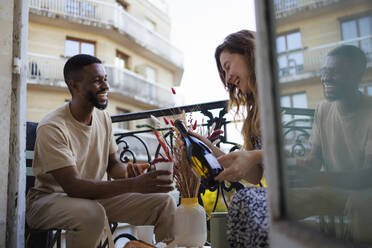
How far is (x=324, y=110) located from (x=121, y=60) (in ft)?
48.3

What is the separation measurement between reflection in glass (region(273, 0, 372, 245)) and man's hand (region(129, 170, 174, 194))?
3.10 feet

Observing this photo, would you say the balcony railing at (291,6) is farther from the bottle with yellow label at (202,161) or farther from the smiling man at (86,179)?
the smiling man at (86,179)

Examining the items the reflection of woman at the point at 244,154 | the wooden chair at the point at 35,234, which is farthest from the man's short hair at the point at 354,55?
the wooden chair at the point at 35,234

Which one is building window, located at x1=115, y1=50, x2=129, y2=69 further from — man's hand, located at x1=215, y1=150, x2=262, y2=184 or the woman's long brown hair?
man's hand, located at x1=215, y1=150, x2=262, y2=184

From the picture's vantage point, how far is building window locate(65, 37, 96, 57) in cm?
1296

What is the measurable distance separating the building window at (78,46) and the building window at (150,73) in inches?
125

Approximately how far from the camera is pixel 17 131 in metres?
1.55

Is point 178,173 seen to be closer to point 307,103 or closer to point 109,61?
point 307,103

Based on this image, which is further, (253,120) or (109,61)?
(109,61)

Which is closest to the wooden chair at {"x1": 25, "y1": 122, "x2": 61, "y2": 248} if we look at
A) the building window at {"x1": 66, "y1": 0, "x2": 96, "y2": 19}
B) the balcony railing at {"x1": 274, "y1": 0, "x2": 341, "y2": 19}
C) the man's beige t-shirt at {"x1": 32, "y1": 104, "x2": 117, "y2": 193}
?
the man's beige t-shirt at {"x1": 32, "y1": 104, "x2": 117, "y2": 193}

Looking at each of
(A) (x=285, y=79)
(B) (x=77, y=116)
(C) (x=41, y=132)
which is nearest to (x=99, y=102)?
Answer: (B) (x=77, y=116)

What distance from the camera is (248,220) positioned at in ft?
3.46

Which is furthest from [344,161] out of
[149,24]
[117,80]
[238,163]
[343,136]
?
[149,24]

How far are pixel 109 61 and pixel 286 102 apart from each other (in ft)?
44.7
